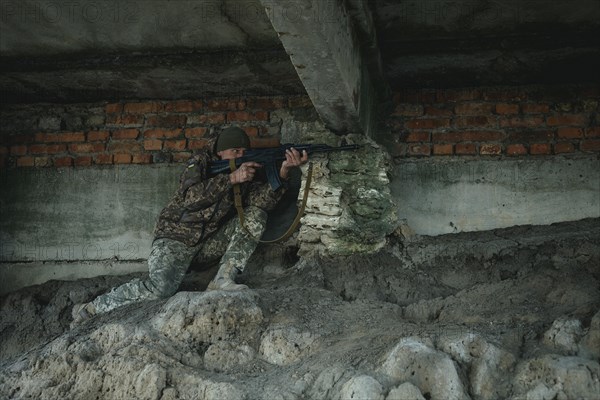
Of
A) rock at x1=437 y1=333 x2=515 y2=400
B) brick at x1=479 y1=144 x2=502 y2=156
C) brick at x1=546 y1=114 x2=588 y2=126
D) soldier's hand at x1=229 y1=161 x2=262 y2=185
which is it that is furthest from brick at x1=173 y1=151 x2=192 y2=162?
rock at x1=437 y1=333 x2=515 y2=400

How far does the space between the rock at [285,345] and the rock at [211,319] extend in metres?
0.11

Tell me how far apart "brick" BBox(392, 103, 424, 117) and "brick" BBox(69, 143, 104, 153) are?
7.76ft

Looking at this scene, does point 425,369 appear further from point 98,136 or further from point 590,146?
point 98,136

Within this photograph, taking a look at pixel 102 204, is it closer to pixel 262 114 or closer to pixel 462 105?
pixel 262 114

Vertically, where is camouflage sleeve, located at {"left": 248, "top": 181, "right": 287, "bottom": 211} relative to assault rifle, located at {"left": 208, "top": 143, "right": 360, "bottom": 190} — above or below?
below

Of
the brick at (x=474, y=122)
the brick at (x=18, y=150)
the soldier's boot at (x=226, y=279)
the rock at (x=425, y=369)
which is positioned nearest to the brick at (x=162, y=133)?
the brick at (x=18, y=150)

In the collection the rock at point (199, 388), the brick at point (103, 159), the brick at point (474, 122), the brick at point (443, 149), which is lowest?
the rock at point (199, 388)

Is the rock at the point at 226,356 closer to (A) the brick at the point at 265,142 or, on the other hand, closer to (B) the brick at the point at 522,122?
(A) the brick at the point at 265,142

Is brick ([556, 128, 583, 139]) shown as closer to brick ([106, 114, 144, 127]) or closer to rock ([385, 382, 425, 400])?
rock ([385, 382, 425, 400])

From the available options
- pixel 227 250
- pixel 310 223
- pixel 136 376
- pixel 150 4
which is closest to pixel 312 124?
pixel 310 223

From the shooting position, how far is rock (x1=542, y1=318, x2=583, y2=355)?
2.88 metres

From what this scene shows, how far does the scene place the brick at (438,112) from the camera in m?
4.91

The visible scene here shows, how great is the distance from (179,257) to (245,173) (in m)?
0.73

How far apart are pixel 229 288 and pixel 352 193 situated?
43.5 inches
